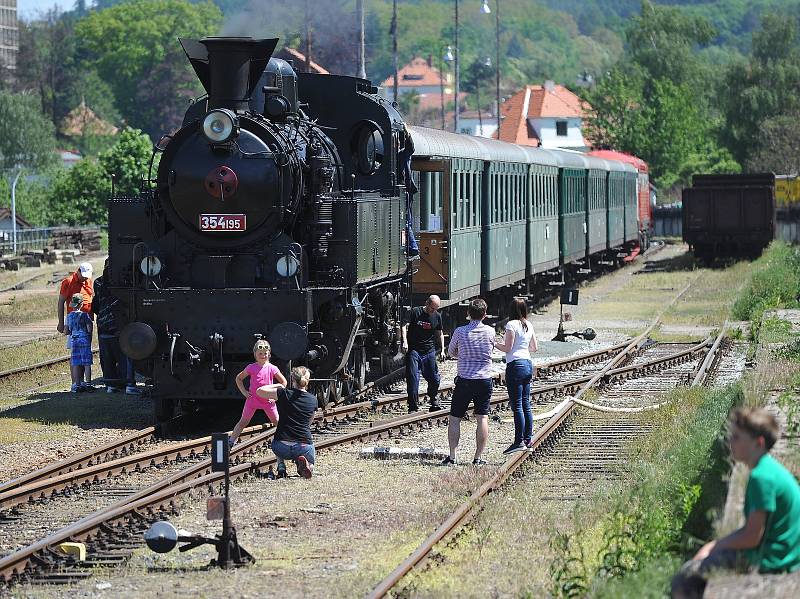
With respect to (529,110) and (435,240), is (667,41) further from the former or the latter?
(435,240)

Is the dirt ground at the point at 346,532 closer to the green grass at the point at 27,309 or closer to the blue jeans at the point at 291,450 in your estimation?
the blue jeans at the point at 291,450

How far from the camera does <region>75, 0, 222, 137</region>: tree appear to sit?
133250mm

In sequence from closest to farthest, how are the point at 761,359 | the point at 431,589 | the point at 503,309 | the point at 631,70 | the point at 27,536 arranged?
the point at 431,589 → the point at 27,536 → the point at 761,359 → the point at 503,309 → the point at 631,70

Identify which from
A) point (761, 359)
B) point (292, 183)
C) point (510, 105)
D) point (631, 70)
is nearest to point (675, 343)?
point (761, 359)

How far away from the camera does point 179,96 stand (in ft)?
399

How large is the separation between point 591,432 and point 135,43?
132250 millimetres

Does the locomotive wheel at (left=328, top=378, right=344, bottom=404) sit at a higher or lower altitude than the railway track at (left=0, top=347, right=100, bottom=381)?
higher

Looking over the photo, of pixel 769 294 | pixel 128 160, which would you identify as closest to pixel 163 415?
pixel 769 294

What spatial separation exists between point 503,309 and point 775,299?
528cm

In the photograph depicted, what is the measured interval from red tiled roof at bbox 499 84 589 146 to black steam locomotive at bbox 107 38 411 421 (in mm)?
104557

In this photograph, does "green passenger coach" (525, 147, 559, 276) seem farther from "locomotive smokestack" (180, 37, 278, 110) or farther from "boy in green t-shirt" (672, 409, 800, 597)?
"boy in green t-shirt" (672, 409, 800, 597)

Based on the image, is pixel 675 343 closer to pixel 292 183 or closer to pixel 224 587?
pixel 292 183

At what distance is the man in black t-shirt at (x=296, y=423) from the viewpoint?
12031 millimetres

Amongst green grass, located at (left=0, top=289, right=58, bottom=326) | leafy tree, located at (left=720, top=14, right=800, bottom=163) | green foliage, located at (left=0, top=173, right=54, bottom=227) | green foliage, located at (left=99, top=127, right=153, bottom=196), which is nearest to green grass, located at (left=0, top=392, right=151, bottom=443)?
green grass, located at (left=0, top=289, right=58, bottom=326)
